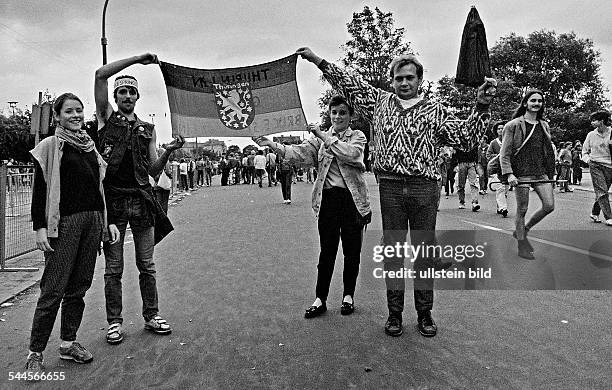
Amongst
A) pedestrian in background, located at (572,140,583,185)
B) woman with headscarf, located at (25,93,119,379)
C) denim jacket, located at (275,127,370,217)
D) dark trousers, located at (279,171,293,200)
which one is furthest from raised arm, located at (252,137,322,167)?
pedestrian in background, located at (572,140,583,185)

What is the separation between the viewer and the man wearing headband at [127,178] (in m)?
4.36

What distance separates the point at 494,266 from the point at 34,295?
17.9 ft

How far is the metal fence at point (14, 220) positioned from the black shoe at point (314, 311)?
476cm

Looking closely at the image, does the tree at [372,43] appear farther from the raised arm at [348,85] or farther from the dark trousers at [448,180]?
the raised arm at [348,85]

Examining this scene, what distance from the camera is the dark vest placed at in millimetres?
4350

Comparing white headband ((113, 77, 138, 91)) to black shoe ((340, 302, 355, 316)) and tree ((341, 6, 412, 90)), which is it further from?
tree ((341, 6, 412, 90))

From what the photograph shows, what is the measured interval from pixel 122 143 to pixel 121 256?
94 cm

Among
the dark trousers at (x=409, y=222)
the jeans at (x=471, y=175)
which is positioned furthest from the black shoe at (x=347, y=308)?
the jeans at (x=471, y=175)

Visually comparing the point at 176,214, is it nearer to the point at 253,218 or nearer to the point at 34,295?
the point at 253,218

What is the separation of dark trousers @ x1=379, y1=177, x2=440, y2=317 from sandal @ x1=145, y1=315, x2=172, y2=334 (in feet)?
6.09

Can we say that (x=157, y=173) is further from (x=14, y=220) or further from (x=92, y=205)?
(x=14, y=220)

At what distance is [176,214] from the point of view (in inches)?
600

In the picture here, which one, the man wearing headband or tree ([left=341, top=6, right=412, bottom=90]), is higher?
tree ([left=341, top=6, right=412, bottom=90])

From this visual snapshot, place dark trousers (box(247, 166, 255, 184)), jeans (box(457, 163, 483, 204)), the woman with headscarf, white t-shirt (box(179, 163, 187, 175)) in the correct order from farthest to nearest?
dark trousers (box(247, 166, 255, 184)) < white t-shirt (box(179, 163, 187, 175)) < jeans (box(457, 163, 483, 204)) < the woman with headscarf
